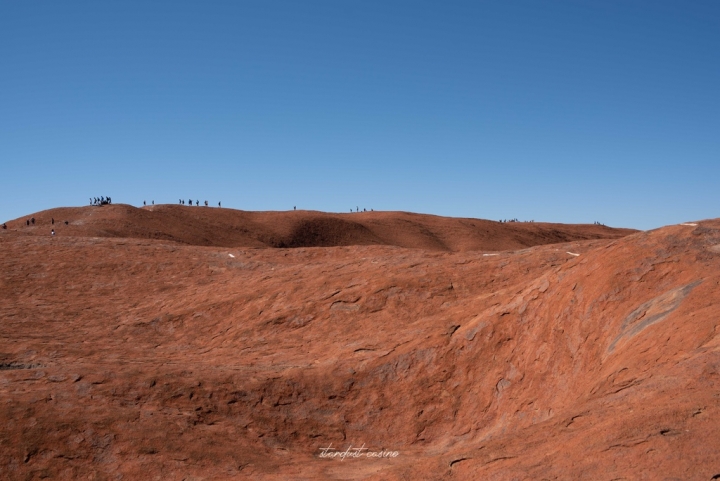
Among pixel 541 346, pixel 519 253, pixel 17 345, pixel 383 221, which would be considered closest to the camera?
pixel 541 346

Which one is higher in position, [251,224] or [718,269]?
[251,224]

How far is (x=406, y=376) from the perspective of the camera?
10.3m

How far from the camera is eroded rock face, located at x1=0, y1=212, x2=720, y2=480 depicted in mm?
5473

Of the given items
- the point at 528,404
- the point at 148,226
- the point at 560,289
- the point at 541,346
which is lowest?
the point at 528,404

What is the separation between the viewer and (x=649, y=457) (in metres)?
4.45

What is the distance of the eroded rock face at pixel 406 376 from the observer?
5.47 m

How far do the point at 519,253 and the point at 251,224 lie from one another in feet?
159

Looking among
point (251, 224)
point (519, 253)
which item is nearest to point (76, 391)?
point (519, 253)

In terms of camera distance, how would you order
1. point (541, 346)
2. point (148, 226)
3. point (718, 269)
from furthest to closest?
point (148, 226) → point (541, 346) → point (718, 269)

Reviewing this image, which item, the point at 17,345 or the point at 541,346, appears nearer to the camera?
the point at 541,346

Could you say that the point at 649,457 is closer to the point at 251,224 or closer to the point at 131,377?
the point at 131,377

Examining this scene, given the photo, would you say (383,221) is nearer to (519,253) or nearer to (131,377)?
(519,253)

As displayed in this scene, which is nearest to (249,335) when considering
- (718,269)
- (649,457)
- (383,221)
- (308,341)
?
(308,341)

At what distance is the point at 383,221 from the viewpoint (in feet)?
223
